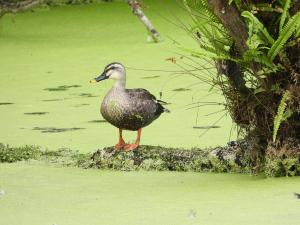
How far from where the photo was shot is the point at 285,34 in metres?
4.76

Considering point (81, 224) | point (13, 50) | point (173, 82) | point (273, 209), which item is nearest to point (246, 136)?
point (273, 209)

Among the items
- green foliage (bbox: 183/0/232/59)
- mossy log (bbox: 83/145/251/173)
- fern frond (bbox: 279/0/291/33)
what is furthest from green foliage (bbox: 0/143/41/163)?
fern frond (bbox: 279/0/291/33)

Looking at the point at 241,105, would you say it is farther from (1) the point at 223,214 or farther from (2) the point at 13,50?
(2) the point at 13,50

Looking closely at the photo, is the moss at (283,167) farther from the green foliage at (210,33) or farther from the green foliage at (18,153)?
the green foliage at (18,153)

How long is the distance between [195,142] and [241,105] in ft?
3.53

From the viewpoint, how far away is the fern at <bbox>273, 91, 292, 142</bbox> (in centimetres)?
474

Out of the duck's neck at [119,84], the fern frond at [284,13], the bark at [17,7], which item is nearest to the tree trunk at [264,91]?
the fern frond at [284,13]

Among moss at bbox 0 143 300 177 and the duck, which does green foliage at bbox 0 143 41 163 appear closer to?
moss at bbox 0 143 300 177

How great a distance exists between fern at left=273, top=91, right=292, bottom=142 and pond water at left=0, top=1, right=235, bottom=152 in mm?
646

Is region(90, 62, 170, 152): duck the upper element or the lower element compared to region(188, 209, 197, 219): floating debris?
upper

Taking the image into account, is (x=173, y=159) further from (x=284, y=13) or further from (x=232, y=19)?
(x=284, y=13)

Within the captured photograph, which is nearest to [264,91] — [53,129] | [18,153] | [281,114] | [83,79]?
[281,114]

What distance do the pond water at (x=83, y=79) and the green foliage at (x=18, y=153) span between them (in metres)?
0.24

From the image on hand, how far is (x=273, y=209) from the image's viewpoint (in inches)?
A: 165
